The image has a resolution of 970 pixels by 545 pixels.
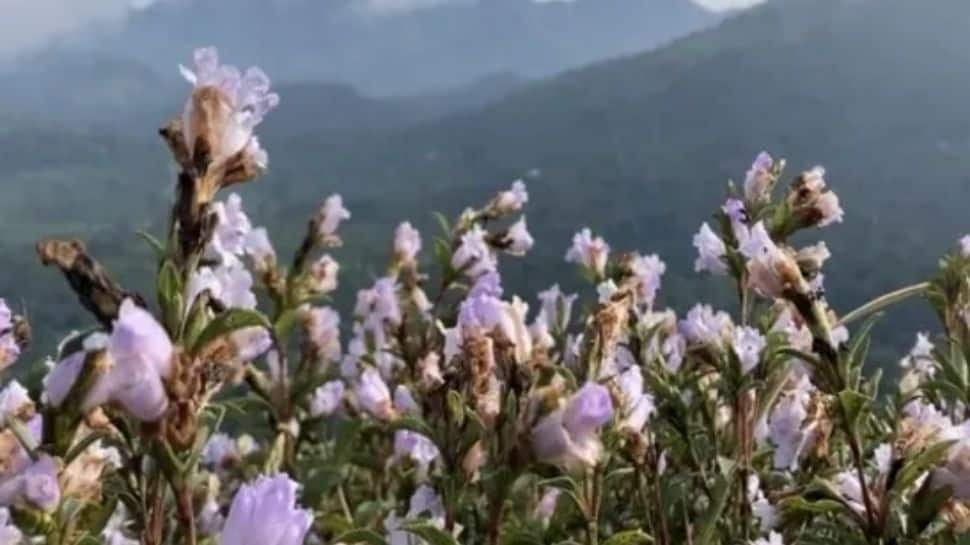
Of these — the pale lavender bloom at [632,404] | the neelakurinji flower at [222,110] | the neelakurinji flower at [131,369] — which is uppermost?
the neelakurinji flower at [222,110]

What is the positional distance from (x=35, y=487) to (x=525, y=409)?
0.71 m

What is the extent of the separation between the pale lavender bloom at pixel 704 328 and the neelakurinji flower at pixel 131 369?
1.65m

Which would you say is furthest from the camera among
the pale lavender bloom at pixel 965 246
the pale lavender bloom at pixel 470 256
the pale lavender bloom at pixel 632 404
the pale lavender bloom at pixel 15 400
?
the pale lavender bloom at pixel 470 256

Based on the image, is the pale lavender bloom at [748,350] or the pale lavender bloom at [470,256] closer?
the pale lavender bloom at [748,350]

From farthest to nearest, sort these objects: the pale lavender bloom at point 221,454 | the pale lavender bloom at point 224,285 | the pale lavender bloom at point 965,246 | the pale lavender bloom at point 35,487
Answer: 1. the pale lavender bloom at point 221,454
2. the pale lavender bloom at point 965,246
3. the pale lavender bloom at point 224,285
4. the pale lavender bloom at point 35,487

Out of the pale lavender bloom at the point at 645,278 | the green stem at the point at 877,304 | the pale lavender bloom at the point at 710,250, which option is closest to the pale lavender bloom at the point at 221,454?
the pale lavender bloom at the point at 645,278

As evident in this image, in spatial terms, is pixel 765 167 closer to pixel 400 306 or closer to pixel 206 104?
pixel 206 104

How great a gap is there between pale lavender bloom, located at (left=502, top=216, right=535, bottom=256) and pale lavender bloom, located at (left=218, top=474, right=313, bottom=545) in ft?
11.3

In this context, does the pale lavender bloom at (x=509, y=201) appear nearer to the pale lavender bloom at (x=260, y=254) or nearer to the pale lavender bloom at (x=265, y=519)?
the pale lavender bloom at (x=260, y=254)

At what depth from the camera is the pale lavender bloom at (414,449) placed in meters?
3.85

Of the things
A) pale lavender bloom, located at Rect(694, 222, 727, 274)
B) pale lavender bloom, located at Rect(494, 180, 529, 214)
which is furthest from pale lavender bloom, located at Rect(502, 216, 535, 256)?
pale lavender bloom, located at Rect(694, 222, 727, 274)

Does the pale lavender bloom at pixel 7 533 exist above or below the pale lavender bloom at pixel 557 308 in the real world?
below

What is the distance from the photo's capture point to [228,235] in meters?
2.65

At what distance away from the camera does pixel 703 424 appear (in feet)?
11.5
